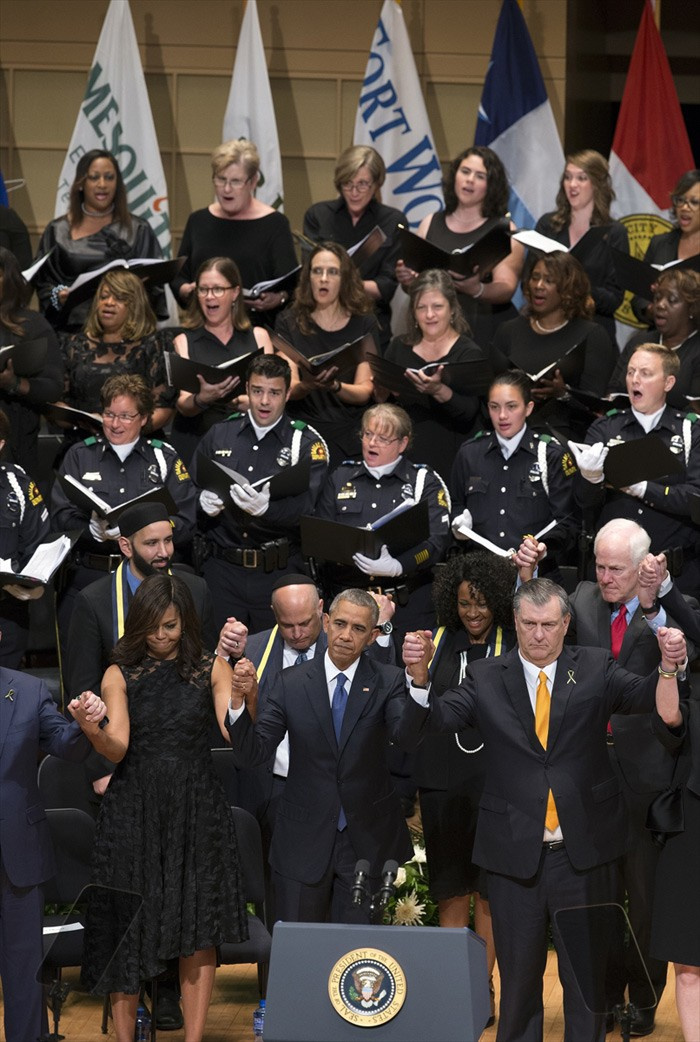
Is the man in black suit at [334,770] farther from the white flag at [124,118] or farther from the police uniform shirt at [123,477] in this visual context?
the white flag at [124,118]

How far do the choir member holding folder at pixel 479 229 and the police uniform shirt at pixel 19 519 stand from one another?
7.48ft

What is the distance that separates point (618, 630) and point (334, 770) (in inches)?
42.4

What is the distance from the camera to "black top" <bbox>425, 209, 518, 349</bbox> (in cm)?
740

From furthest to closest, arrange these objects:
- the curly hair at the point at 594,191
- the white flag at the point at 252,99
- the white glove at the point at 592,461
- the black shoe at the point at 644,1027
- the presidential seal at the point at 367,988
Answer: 1. the white flag at the point at 252,99
2. the curly hair at the point at 594,191
3. the white glove at the point at 592,461
4. the black shoe at the point at 644,1027
5. the presidential seal at the point at 367,988

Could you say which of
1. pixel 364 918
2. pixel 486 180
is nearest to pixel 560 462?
pixel 486 180

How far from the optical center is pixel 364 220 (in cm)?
766

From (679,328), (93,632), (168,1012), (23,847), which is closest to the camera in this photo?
(23,847)

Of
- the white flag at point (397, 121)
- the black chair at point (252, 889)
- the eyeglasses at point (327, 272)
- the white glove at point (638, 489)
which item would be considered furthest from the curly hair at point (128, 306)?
the white flag at point (397, 121)

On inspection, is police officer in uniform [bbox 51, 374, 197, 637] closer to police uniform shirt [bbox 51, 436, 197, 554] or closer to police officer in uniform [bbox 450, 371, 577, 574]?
police uniform shirt [bbox 51, 436, 197, 554]

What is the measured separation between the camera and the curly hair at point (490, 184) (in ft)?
24.2

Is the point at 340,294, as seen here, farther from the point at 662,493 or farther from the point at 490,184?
the point at 662,493

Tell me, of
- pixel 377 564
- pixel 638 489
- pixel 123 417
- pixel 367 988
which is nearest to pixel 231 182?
pixel 123 417

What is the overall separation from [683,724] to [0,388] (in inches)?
133

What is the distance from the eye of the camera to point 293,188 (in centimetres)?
970
